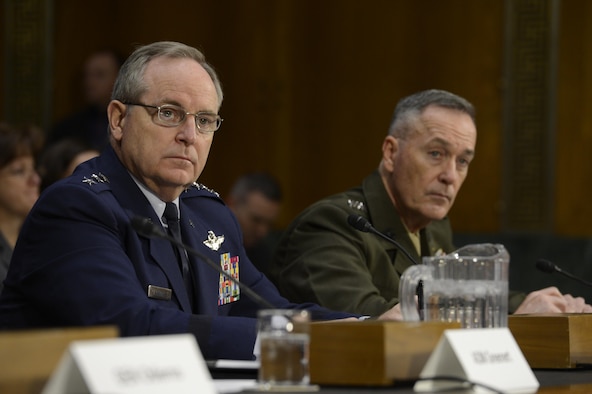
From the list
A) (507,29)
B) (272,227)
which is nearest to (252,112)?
(272,227)

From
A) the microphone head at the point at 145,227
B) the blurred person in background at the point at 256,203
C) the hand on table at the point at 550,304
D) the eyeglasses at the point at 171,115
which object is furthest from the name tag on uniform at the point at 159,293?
the blurred person in background at the point at 256,203

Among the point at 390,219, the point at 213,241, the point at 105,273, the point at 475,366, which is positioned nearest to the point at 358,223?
the point at 213,241

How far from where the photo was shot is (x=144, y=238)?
284 cm

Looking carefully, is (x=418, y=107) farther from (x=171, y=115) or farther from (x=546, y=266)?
(x=171, y=115)

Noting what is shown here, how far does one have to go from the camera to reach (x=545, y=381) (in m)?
2.49

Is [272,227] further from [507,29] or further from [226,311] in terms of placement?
[226,311]

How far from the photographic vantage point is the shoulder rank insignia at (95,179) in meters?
2.84

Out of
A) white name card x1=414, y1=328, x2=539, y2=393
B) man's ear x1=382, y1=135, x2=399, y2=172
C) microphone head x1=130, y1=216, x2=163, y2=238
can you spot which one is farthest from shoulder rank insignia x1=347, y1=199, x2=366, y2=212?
white name card x1=414, y1=328, x2=539, y2=393

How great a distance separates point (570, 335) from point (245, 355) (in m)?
0.72

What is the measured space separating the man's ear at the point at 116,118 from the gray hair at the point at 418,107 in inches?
54.9

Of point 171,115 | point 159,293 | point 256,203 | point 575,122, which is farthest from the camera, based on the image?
point 256,203

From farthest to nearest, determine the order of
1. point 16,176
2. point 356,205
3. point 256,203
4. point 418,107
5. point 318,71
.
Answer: point 318,71
point 256,203
point 16,176
point 418,107
point 356,205

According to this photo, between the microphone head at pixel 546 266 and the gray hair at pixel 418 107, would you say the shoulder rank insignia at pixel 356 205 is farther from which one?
the microphone head at pixel 546 266

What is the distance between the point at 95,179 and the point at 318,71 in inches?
175
